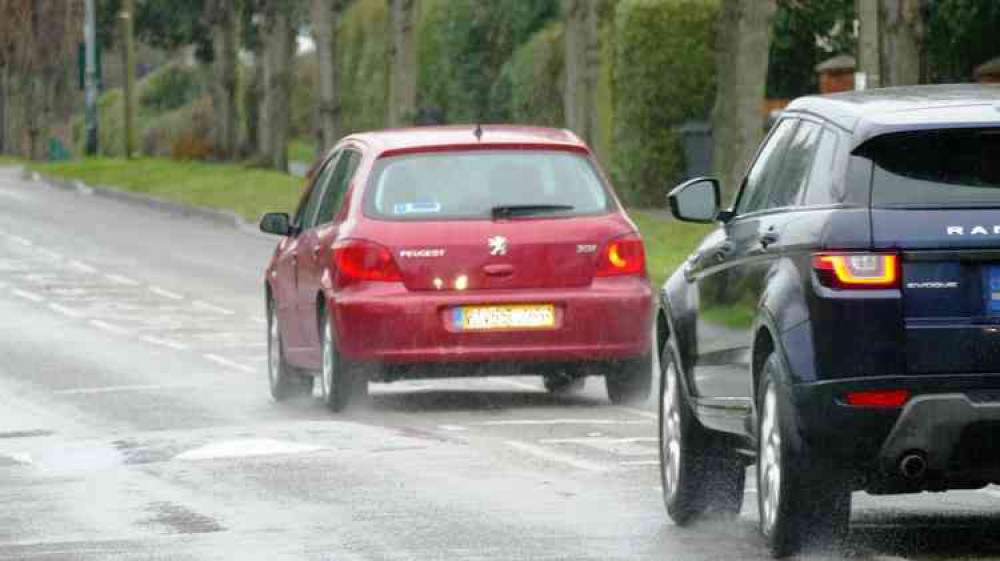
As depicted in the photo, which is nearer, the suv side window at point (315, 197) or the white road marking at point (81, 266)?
the suv side window at point (315, 197)

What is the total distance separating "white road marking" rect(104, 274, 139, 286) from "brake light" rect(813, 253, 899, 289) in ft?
77.1

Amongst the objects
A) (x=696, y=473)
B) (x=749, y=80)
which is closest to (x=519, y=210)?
(x=696, y=473)

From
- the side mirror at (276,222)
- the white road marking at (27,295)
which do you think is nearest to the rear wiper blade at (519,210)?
the side mirror at (276,222)

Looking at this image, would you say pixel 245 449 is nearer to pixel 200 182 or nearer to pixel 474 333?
pixel 474 333

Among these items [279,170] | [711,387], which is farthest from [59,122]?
[711,387]

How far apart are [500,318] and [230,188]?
110ft

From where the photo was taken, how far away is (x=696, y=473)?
11.1 metres

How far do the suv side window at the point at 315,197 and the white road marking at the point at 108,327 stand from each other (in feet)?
23.1

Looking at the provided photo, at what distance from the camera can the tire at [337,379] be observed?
16.7 metres

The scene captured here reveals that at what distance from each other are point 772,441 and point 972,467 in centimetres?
80

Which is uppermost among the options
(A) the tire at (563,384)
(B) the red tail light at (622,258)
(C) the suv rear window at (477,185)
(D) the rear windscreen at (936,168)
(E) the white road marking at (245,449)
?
(D) the rear windscreen at (936,168)

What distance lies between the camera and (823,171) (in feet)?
32.0

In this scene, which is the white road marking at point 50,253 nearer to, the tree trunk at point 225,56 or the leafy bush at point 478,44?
the leafy bush at point 478,44

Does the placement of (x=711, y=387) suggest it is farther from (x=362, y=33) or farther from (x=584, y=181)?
(x=362, y=33)
